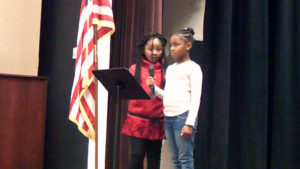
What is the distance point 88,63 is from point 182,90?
0.88 meters

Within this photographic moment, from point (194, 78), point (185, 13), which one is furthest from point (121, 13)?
point (194, 78)

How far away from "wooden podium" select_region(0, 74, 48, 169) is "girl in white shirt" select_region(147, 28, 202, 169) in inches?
77.0

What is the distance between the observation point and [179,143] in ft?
8.67

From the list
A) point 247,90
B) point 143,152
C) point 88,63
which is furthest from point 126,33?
point 143,152

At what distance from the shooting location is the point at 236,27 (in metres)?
4.18

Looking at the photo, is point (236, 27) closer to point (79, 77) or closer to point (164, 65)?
point (164, 65)

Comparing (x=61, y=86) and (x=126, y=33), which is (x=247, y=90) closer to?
(x=126, y=33)

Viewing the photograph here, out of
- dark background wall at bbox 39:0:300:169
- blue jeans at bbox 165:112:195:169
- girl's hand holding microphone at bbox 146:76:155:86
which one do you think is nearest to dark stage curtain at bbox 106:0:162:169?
dark background wall at bbox 39:0:300:169

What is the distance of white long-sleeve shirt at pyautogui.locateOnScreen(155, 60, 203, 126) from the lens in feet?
8.78

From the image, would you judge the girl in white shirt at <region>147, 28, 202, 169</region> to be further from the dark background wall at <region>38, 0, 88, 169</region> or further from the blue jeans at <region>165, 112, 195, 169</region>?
the dark background wall at <region>38, 0, 88, 169</region>

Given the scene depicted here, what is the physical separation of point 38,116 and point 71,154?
0.57 meters

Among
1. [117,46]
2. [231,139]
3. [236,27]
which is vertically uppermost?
[236,27]

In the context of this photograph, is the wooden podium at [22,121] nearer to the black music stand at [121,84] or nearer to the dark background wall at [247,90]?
the dark background wall at [247,90]

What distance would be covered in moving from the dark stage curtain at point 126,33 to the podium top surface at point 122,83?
122 centimetres
